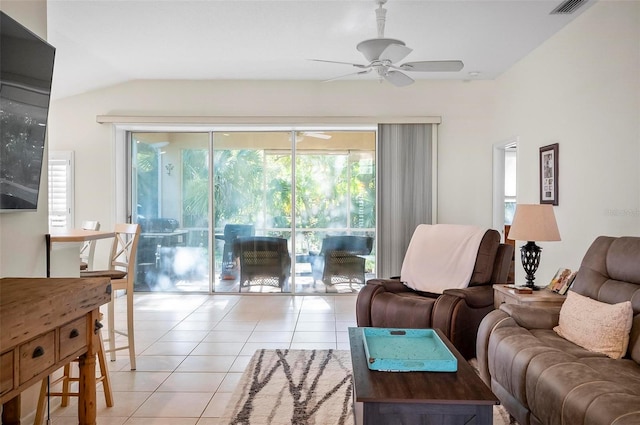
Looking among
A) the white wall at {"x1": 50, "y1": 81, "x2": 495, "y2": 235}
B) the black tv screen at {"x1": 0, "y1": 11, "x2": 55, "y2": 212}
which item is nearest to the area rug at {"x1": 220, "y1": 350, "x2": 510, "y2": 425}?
the black tv screen at {"x1": 0, "y1": 11, "x2": 55, "y2": 212}

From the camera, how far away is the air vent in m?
3.11

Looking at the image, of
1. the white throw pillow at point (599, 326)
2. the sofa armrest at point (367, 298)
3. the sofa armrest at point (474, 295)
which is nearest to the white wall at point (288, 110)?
the sofa armrest at point (367, 298)

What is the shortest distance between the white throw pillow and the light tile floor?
175cm

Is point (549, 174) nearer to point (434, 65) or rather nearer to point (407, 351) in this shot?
point (434, 65)

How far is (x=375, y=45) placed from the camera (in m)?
2.90

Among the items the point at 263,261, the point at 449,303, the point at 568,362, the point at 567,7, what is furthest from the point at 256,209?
the point at 568,362

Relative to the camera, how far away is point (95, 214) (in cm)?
524

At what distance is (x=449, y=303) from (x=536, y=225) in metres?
0.85

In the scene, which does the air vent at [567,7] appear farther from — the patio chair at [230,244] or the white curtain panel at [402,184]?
the patio chair at [230,244]

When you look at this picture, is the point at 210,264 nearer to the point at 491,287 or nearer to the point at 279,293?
the point at 279,293

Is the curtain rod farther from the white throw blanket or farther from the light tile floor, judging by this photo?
the light tile floor

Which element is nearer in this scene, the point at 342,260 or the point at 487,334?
the point at 487,334

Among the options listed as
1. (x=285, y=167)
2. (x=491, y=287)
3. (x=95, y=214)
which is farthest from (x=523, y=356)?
(x=95, y=214)

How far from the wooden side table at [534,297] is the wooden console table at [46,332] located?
99.1 inches
